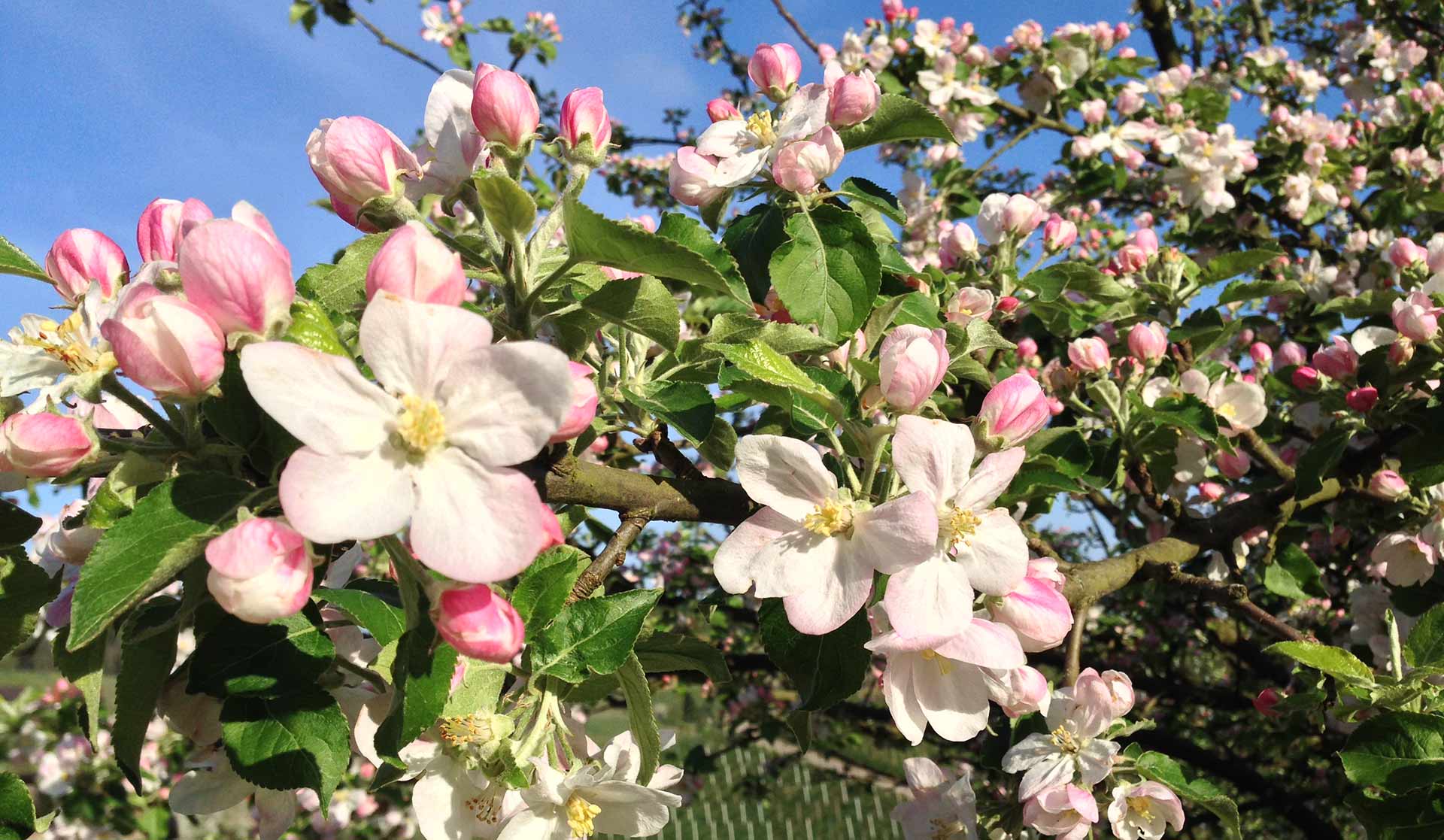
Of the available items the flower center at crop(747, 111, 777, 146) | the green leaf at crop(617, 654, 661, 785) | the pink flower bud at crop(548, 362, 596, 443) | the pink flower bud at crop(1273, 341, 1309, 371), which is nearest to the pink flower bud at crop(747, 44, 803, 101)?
the flower center at crop(747, 111, 777, 146)

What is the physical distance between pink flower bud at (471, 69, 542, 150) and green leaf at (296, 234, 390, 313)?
155 mm

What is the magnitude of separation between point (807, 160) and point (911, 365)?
1.17 ft

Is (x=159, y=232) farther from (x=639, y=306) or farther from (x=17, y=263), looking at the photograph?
(x=639, y=306)

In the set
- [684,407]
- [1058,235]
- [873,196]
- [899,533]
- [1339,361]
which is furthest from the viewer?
[1058,235]

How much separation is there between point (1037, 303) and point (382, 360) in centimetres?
140

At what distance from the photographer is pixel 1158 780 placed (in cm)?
130

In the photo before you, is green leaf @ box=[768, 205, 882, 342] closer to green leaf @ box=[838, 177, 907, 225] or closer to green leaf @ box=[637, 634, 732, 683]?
green leaf @ box=[838, 177, 907, 225]

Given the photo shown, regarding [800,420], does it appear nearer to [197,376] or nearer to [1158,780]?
[197,376]

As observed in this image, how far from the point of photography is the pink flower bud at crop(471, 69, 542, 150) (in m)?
0.94

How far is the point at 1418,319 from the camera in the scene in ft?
5.53


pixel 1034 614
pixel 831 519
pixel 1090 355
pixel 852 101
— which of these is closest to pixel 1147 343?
pixel 1090 355

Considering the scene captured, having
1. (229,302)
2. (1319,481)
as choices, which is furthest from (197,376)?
(1319,481)

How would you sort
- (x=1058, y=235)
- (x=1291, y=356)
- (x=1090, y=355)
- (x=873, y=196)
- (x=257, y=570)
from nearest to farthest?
(x=257, y=570) < (x=873, y=196) < (x=1090, y=355) < (x=1058, y=235) < (x=1291, y=356)

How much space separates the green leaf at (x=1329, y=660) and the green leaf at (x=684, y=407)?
0.85m
